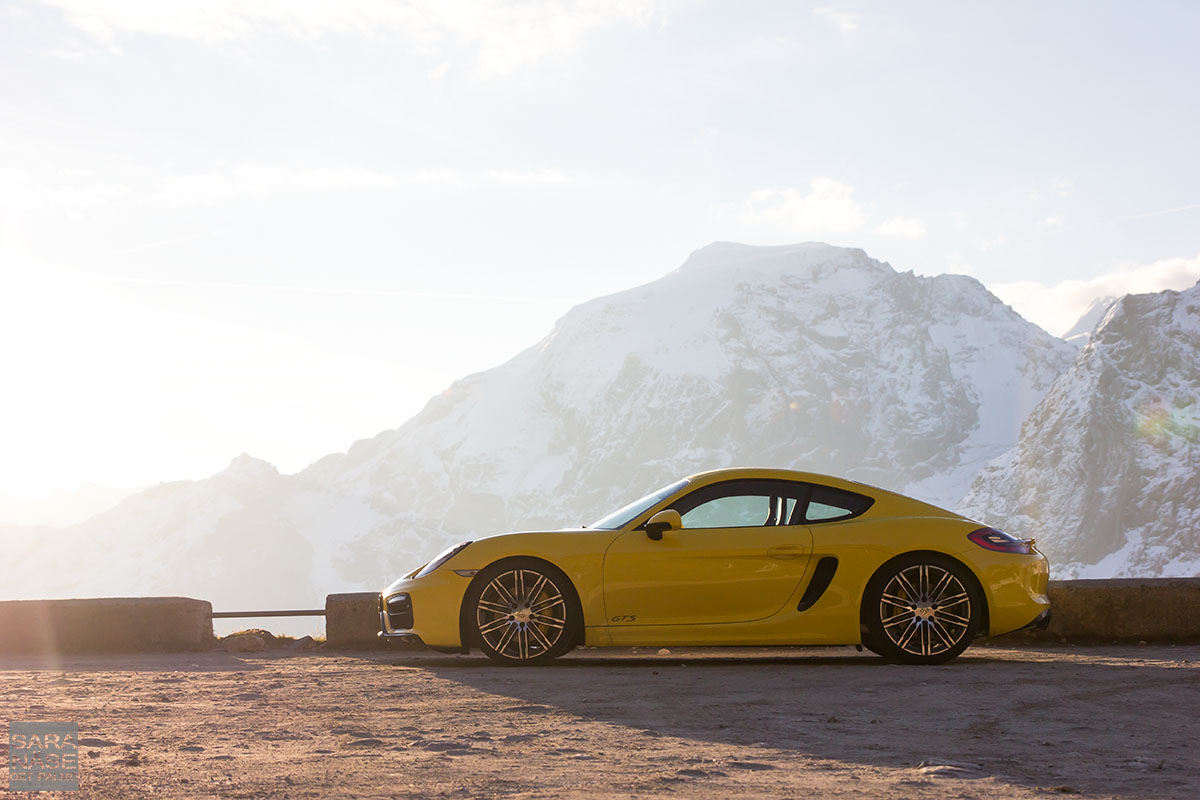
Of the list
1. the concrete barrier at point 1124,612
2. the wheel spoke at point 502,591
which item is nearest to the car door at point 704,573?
the wheel spoke at point 502,591

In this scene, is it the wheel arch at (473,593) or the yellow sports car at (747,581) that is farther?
the wheel arch at (473,593)

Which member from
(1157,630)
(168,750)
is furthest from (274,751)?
(1157,630)

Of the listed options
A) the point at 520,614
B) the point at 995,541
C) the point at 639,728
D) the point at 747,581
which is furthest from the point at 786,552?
the point at 639,728

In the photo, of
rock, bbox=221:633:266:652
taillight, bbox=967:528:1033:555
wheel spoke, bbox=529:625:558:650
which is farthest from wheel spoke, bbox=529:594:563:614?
rock, bbox=221:633:266:652

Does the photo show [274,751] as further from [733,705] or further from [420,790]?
[733,705]

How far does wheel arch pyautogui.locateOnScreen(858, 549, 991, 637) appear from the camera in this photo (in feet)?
25.8

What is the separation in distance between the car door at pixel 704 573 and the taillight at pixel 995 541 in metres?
1.13

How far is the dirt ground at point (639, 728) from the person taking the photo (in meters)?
4.00

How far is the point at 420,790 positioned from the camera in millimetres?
3873

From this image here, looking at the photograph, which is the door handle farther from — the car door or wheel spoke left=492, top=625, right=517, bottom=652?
wheel spoke left=492, top=625, right=517, bottom=652

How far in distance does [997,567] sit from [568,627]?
2847 millimetres

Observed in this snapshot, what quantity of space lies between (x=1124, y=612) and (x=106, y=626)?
8.97m

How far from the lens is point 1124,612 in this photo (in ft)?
33.2

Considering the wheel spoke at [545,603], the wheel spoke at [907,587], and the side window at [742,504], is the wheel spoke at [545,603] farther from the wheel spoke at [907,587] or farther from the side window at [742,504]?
the wheel spoke at [907,587]
